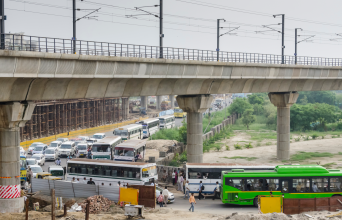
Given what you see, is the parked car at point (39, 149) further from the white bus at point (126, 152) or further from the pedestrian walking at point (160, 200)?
the pedestrian walking at point (160, 200)

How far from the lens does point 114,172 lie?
3148cm

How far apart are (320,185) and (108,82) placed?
603 inches

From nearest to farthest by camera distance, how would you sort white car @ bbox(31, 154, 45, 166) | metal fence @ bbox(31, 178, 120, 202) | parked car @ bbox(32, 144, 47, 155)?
metal fence @ bbox(31, 178, 120, 202)
white car @ bbox(31, 154, 45, 166)
parked car @ bbox(32, 144, 47, 155)

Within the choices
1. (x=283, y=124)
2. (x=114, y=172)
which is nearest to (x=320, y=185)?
(x=114, y=172)

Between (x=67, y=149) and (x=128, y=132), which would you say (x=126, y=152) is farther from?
(x=128, y=132)

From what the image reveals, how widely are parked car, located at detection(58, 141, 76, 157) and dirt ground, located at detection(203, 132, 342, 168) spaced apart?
15158 millimetres

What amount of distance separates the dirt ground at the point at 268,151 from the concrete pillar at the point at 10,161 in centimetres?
2578

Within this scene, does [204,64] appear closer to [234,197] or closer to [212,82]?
[212,82]

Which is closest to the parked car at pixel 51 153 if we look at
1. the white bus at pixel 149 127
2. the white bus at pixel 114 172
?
the white bus at pixel 114 172

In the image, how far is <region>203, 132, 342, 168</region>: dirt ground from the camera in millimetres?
47359

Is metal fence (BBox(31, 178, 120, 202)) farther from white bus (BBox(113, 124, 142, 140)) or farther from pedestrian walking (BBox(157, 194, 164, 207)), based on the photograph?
white bus (BBox(113, 124, 142, 140))

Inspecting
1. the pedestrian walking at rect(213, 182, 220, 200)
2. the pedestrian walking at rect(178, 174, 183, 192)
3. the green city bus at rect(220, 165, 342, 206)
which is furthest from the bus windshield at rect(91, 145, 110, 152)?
the green city bus at rect(220, 165, 342, 206)

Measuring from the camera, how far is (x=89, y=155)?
45.2 m

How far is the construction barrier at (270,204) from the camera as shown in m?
24.3
